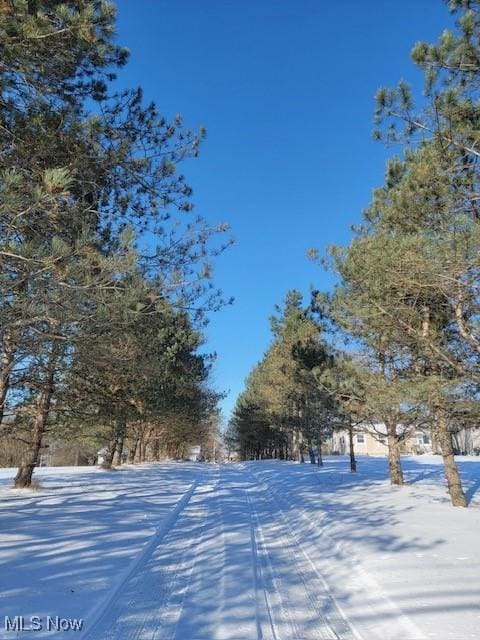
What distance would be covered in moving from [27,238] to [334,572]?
212 inches

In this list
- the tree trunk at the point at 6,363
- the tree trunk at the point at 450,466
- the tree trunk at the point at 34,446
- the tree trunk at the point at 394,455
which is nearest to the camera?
the tree trunk at the point at 6,363

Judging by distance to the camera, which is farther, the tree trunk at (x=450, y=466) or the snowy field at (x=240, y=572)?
the tree trunk at (x=450, y=466)

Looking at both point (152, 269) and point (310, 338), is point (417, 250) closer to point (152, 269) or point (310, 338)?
Answer: point (152, 269)

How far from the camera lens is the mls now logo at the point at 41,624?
332 centimetres

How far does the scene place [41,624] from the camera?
3.40 metres

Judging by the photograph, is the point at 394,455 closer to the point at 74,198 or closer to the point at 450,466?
the point at 450,466

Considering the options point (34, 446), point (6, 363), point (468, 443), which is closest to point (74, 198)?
point (6, 363)

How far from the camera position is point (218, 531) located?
7188mm

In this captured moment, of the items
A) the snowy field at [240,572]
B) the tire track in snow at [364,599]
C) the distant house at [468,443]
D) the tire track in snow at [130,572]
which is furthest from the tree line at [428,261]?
the distant house at [468,443]

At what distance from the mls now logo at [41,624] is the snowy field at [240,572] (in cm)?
2

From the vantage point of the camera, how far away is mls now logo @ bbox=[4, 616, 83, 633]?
332cm

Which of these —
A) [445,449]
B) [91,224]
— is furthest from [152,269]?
[445,449]

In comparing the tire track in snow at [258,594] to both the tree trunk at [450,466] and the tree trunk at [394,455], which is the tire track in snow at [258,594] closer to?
the tree trunk at [450,466]

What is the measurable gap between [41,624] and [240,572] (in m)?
2.24
